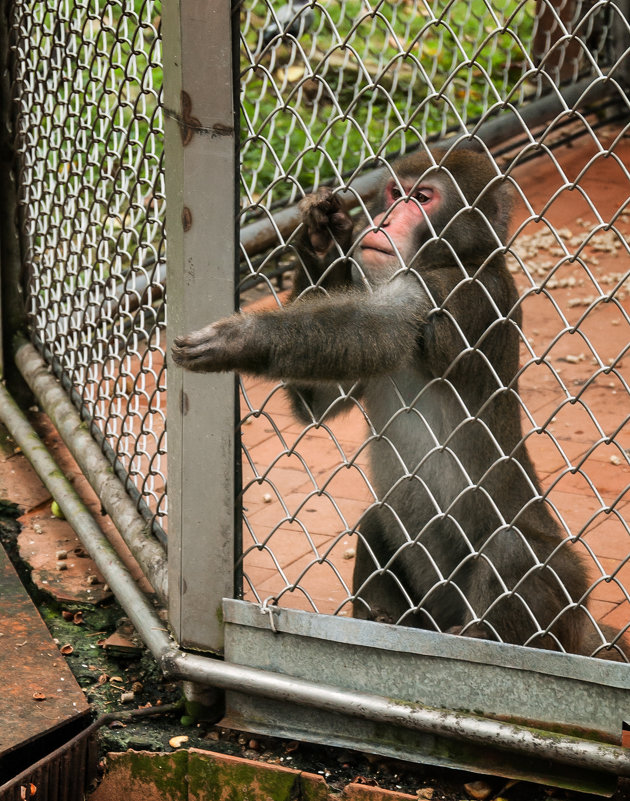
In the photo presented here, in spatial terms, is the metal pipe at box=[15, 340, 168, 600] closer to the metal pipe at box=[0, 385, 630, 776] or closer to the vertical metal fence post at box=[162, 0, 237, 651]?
the metal pipe at box=[0, 385, 630, 776]

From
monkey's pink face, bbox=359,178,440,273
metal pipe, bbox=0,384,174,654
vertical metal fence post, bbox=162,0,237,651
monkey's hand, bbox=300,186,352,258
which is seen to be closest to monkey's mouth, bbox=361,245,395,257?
monkey's pink face, bbox=359,178,440,273

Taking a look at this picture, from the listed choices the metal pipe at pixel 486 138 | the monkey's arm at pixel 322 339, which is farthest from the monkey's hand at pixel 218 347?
the metal pipe at pixel 486 138

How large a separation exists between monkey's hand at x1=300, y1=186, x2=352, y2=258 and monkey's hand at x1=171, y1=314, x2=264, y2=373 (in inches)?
20.5

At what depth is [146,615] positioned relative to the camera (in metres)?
3.51

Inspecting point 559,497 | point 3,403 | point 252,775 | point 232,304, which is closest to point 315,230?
point 232,304

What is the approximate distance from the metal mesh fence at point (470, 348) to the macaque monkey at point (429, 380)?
0.02m

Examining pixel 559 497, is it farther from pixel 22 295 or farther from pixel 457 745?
pixel 22 295

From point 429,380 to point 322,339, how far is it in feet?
1.51

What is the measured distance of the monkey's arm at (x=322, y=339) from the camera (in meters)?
2.86

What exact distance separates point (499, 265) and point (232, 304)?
78 centimetres

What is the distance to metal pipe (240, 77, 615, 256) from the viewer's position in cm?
589

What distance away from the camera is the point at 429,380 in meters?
3.28

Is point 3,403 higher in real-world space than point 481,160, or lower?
lower

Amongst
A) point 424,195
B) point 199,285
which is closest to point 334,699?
point 199,285
